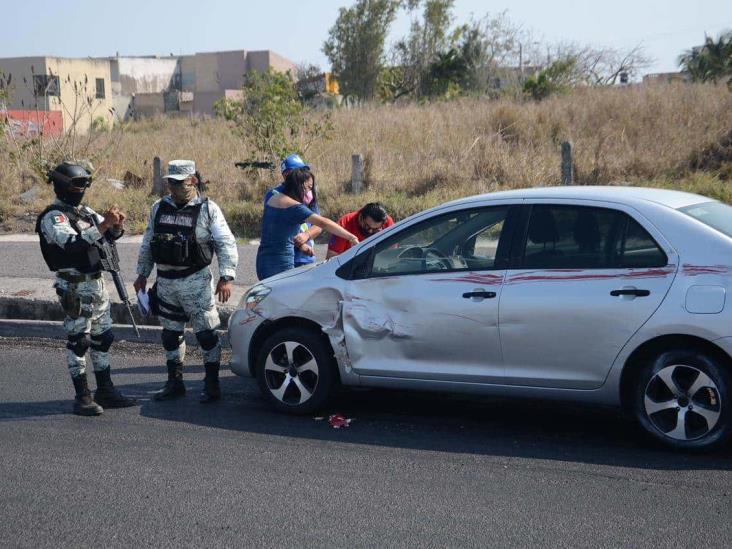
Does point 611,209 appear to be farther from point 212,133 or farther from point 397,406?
point 212,133

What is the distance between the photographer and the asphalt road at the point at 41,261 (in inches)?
473

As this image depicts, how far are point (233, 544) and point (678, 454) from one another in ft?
8.68

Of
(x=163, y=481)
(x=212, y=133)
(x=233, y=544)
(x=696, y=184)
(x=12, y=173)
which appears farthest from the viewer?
(x=212, y=133)

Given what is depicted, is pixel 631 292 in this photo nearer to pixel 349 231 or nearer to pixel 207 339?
pixel 349 231

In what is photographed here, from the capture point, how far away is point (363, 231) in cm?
781

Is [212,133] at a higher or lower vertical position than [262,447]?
higher

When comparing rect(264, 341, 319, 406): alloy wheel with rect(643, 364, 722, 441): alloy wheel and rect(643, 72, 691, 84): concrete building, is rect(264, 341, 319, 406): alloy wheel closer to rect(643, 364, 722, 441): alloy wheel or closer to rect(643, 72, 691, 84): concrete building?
rect(643, 364, 722, 441): alloy wheel

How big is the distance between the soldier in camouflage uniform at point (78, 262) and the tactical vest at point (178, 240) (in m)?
0.29

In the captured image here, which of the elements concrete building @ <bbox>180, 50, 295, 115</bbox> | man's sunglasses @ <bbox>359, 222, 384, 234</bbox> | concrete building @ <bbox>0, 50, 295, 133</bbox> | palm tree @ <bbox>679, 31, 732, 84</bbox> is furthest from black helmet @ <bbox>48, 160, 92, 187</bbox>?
concrete building @ <bbox>180, 50, 295, 115</bbox>

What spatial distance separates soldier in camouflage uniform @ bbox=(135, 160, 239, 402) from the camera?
21.9 ft

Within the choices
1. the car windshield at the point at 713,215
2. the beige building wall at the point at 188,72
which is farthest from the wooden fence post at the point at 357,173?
the beige building wall at the point at 188,72

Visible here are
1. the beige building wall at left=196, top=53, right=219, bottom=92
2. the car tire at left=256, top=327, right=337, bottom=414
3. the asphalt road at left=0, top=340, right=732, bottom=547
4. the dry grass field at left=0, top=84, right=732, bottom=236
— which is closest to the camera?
the asphalt road at left=0, top=340, right=732, bottom=547

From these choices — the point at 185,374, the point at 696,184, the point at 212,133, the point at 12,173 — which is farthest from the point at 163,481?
the point at 212,133

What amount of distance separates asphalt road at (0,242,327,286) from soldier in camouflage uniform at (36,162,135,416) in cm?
445
